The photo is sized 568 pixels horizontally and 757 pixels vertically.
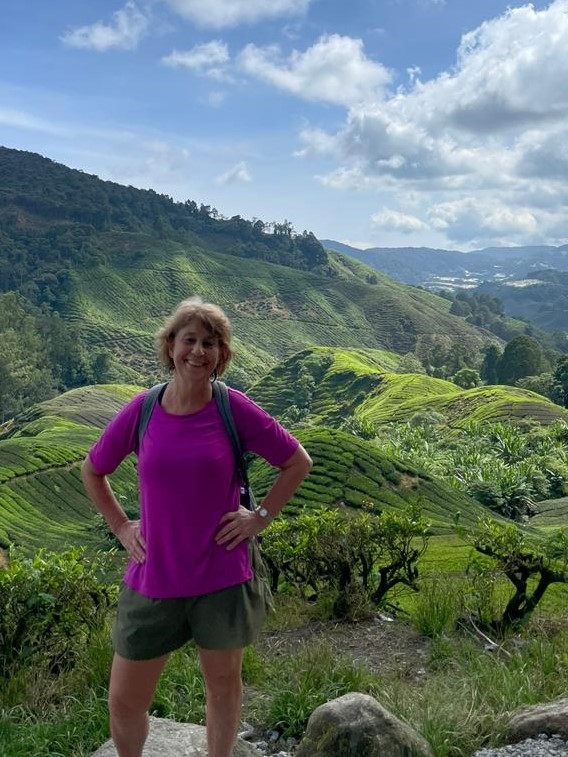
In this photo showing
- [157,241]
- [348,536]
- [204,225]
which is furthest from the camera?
[204,225]

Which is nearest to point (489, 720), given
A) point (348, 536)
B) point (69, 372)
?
point (348, 536)

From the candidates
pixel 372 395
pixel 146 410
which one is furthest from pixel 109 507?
pixel 372 395

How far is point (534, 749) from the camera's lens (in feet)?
8.81

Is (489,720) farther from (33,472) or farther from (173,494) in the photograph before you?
(33,472)

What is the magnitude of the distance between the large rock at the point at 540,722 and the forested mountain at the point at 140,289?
71.9 m

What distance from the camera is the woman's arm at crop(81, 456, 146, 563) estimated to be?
2535 millimetres

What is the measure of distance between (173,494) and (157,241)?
128m

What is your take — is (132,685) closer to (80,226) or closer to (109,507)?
(109,507)

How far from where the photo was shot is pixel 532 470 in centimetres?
3192

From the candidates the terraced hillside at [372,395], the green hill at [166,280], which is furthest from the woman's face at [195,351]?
the green hill at [166,280]

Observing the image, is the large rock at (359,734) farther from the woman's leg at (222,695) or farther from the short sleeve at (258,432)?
the short sleeve at (258,432)

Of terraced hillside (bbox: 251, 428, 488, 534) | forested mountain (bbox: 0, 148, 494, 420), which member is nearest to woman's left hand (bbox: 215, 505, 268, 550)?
terraced hillside (bbox: 251, 428, 488, 534)

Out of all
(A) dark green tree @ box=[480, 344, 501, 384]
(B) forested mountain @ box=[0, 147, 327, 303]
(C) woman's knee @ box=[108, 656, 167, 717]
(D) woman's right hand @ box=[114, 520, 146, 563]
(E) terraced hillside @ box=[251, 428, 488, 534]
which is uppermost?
(B) forested mountain @ box=[0, 147, 327, 303]

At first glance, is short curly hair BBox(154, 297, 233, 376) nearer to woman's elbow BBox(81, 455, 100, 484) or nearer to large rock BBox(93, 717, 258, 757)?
woman's elbow BBox(81, 455, 100, 484)
